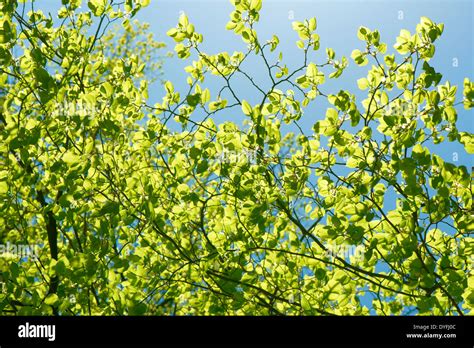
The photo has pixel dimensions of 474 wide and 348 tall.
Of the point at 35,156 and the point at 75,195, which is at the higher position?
the point at 35,156

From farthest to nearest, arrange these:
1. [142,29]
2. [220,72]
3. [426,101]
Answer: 1. [142,29]
2. [220,72]
3. [426,101]

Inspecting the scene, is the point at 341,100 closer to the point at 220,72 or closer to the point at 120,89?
the point at 220,72

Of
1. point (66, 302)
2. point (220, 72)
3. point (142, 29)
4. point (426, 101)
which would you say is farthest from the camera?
point (142, 29)

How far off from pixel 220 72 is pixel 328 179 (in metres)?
1.43

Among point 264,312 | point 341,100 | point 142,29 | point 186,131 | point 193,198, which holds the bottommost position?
point 264,312

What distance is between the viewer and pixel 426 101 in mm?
4402

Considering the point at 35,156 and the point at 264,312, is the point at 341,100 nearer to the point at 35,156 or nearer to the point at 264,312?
the point at 264,312

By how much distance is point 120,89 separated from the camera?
510 centimetres

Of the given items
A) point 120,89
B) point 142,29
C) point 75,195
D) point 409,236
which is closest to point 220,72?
point 120,89

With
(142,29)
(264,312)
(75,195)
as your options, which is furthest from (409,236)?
(142,29)

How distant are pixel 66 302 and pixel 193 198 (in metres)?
1.33

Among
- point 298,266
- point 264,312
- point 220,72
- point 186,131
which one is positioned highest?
point 220,72

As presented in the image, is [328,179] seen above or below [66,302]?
above

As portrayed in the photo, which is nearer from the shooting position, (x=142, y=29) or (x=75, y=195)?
(x=75, y=195)
